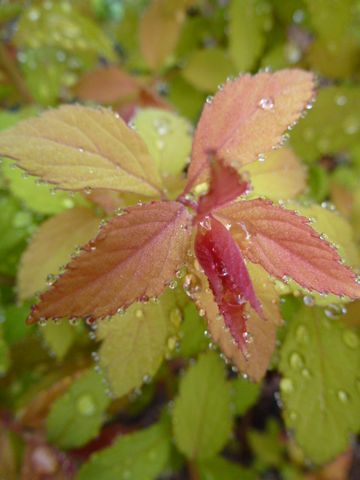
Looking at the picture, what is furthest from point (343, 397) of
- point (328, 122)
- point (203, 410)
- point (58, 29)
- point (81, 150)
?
point (58, 29)

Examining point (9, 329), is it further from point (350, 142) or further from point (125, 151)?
point (350, 142)

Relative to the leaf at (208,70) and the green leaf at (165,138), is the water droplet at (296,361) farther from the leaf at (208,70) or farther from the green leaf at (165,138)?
the leaf at (208,70)

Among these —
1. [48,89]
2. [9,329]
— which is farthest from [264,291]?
[48,89]

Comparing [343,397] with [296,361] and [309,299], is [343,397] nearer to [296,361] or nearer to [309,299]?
[296,361]

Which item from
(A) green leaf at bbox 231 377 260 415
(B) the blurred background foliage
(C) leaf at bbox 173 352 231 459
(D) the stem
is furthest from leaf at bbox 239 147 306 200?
(D) the stem

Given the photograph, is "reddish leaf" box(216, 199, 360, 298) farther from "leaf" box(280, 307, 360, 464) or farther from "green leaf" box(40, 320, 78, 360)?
"green leaf" box(40, 320, 78, 360)

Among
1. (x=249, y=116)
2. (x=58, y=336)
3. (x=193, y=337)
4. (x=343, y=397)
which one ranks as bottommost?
(x=58, y=336)
